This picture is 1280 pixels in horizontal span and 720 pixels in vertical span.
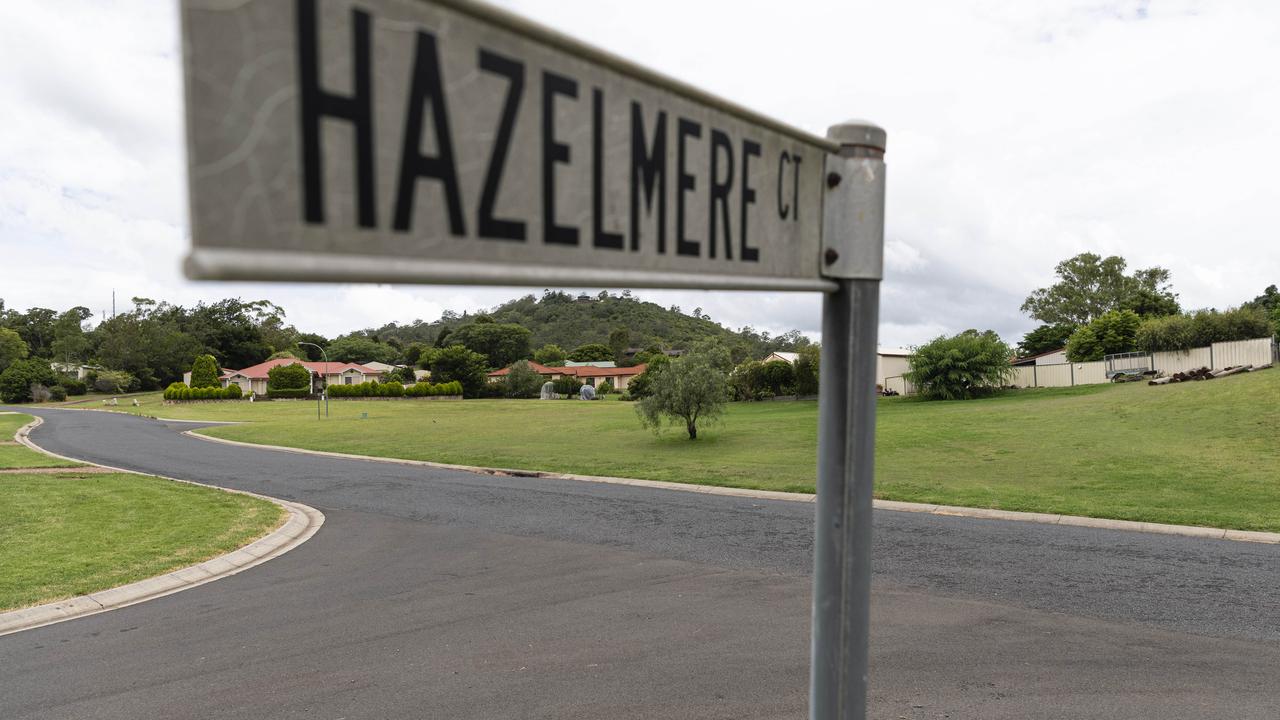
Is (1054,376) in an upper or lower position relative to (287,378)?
upper

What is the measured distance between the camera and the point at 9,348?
96.8 metres

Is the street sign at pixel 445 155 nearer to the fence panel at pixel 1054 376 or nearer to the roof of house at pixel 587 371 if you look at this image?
the fence panel at pixel 1054 376

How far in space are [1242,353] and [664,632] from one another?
46.6m

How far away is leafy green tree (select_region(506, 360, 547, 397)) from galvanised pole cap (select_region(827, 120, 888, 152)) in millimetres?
77085

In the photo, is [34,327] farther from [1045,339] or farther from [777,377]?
[1045,339]

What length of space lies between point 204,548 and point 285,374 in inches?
3157

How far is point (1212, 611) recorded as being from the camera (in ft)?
23.0

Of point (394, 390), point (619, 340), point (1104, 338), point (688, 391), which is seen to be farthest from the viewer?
point (619, 340)

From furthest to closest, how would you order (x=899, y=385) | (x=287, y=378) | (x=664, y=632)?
(x=287, y=378)
(x=899, y=385)
(x=664, y=632)

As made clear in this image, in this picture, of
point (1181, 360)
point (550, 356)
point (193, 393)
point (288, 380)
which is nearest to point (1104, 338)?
point (1181, 360)

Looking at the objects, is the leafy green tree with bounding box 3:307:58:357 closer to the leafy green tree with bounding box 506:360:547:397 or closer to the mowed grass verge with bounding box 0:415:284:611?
the leafy green tree with bounding box 506:360:547:397

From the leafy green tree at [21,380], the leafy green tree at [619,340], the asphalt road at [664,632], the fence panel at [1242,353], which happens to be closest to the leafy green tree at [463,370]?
the leafy green tree at [21,380]

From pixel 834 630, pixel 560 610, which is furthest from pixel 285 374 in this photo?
pixel 834 630

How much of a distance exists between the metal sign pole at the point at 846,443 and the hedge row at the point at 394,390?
75761 millimetres
